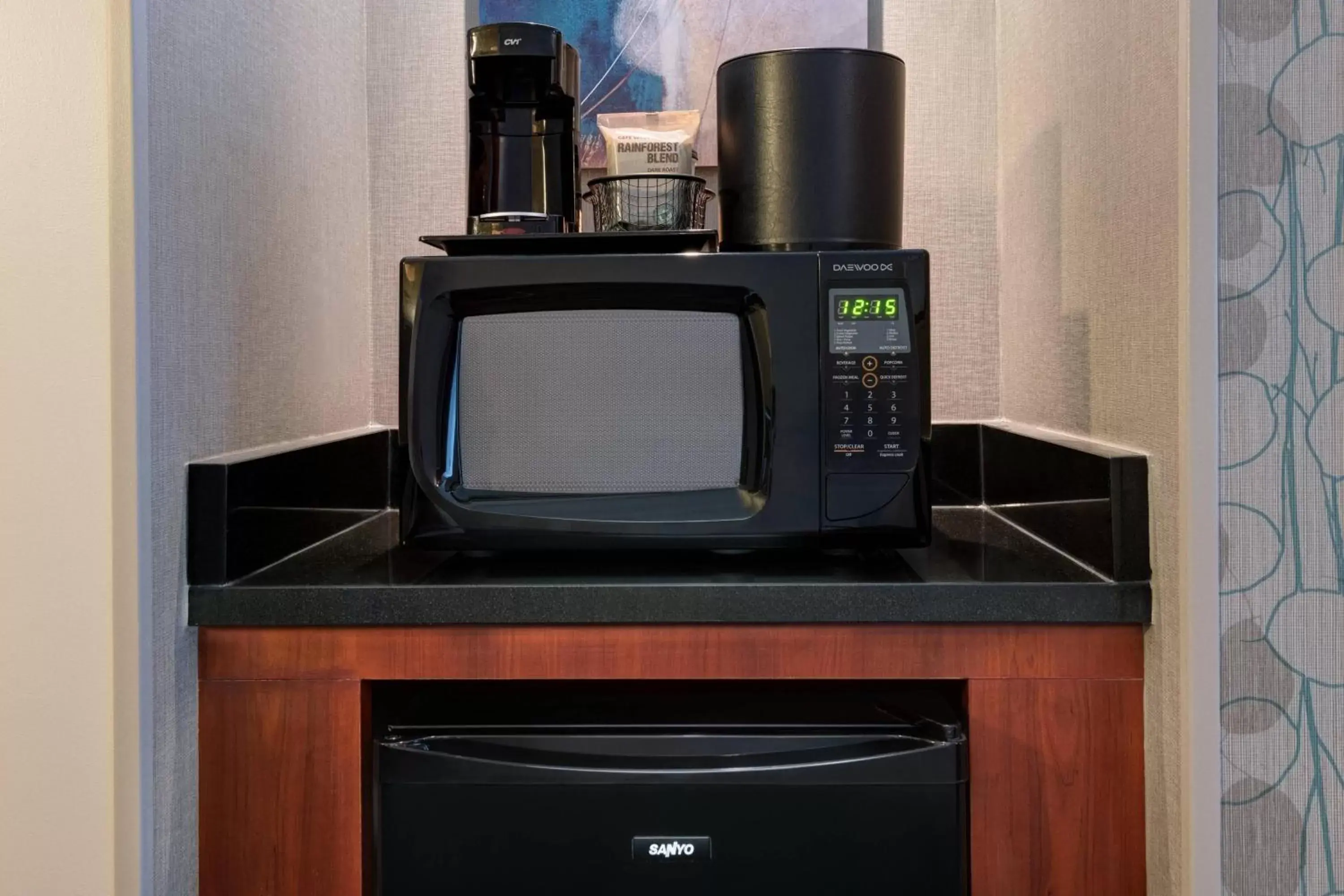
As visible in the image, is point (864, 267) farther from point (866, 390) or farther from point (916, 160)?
point (916, 160)

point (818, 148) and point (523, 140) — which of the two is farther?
point (523, 140)

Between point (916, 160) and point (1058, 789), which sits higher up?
point (916, 160)

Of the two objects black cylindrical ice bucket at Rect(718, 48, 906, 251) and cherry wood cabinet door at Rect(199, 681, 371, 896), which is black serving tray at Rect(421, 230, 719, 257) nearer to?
black cylindrical ice bucket at Rect(718, 48, 906, 251)

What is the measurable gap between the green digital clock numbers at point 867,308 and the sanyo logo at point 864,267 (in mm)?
25

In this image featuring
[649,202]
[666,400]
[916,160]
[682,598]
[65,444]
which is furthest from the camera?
[916,160]

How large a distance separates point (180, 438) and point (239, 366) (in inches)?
5.7

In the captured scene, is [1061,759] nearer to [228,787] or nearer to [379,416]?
[228,787]

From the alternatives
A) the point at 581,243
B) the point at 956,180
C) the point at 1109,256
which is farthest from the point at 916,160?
the point at 581,243

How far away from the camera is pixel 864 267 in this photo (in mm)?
1091

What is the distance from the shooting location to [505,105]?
131cm

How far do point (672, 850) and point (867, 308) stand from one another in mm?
523

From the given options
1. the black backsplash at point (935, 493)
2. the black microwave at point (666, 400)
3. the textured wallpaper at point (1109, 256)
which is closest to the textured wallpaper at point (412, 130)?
the black backsplash at point (935, 493)

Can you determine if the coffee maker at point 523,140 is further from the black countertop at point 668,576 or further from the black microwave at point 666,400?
the black countertop at point 668,576

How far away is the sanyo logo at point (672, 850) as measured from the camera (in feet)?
3.28
